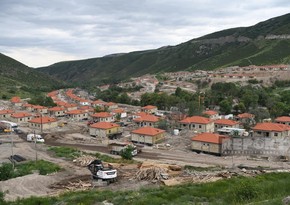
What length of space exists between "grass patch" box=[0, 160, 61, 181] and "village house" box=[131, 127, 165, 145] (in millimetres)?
20025

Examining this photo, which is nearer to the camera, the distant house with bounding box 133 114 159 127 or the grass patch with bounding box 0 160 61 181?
the grass patch with bounding box 0 160 61 181

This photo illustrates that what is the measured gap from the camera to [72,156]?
3591 cm

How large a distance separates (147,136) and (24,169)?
76.3 feet

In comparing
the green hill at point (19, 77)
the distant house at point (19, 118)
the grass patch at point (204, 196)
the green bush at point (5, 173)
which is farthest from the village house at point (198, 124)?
the green hill at point (19, 77)

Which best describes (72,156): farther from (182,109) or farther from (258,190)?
(182,109)

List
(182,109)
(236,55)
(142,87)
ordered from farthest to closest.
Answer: (236,55)
(142,87)
(182,109)

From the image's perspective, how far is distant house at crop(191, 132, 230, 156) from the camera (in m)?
42.7

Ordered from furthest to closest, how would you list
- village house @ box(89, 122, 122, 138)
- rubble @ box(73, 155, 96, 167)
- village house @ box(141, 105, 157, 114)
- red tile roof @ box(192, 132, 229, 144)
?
village house @ box(141, 105, 157, 114) < village house @ box(89, 122, 122, 138) < red tile roof @ box(192, 132, 229, 144) < rubble @ box(73, 155, 96, 167)

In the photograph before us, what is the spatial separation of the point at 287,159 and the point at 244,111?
109 ft

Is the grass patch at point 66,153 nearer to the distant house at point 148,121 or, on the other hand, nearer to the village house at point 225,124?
the distant house at point 148,121

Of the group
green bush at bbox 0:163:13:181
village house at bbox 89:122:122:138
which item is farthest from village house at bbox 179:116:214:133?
green bush at bbox 0:163:13:181

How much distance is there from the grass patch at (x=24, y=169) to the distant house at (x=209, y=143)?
21.0 metres

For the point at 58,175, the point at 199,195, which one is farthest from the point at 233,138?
the point at 199,195

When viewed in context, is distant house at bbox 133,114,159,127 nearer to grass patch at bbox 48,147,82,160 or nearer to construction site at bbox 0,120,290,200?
construction site at bbox 0,120,290,200
